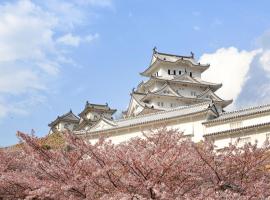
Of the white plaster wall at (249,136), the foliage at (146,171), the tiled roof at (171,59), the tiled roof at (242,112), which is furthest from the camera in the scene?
the tiled roof at (171,59)

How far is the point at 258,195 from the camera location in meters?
9.60

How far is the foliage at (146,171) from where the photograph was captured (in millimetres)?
9164

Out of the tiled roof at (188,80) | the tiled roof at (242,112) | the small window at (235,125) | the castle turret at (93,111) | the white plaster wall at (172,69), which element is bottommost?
the small window at (235,125)

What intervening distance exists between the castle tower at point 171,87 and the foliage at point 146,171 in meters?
40.9

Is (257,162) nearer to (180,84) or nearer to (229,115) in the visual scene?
(229,115)

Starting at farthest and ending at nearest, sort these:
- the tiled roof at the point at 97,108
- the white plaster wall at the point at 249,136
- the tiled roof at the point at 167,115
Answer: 1. the tiled roof at the point at 97,108
2. the tiled roof at the point at 167,115
3. the white plaster wall at the point at 249,136

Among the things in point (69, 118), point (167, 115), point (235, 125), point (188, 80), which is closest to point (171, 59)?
point (188, 80)

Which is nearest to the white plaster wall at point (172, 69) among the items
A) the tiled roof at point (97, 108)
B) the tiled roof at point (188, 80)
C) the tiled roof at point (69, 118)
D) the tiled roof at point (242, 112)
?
the tiled roof at point (188, 80)

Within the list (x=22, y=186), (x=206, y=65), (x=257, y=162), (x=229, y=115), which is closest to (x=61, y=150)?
(x=22, y=186)

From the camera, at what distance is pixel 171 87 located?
5712cm

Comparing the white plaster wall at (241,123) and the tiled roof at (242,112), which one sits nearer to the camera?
the white plaster wall at (241,123)

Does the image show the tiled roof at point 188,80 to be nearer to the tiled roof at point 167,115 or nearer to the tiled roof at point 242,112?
the tiled roof at point 167,115

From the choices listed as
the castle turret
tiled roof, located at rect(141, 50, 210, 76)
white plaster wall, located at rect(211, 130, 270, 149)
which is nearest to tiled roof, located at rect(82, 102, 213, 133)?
white plaster wall, located at rect(211, 130, 270, 149)

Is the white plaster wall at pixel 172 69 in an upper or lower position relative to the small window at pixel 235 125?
upper
